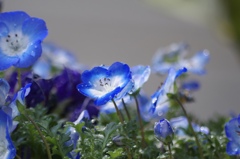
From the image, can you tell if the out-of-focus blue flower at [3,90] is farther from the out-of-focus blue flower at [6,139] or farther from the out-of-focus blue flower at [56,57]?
the out-of-focus blue flower at [56,57]

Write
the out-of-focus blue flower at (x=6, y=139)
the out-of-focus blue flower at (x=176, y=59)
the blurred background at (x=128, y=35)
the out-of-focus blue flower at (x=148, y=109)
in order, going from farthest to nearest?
the blurred background at (x=128, y=35) < the out-of-focus blue flower at (x=176, y=59) < the out-of-focus blue flower at (x=148, y=109) < the out-of-focus blue flower at (x=6, y=139)

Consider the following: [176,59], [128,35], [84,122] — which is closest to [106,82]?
[84,122]

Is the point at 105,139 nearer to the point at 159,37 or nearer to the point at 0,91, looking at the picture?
the point at 0,91

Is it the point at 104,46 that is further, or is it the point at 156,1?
the point at 104,46

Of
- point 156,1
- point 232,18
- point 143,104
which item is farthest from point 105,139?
point 156,1

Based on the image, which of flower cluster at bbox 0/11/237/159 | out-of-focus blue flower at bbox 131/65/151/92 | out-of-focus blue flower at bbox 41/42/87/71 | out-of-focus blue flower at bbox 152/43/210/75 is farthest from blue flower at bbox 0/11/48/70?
out-of-focus blue flower at bbox 41/42/87/71

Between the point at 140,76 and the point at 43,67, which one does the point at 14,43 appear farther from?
the point at 43,67

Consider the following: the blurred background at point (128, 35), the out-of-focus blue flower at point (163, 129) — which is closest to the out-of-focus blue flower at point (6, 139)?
the out-of-focus blue flower at point (163, 129)
